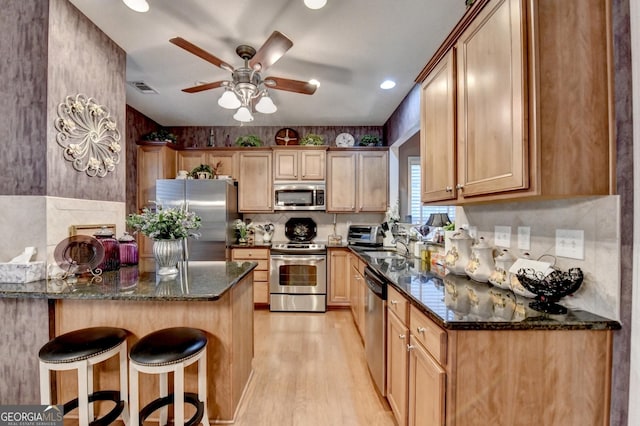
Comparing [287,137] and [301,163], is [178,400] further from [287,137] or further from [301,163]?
[287,137]

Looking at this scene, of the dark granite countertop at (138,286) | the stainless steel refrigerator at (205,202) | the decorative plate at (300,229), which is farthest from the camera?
the decorative plate at (300,229)

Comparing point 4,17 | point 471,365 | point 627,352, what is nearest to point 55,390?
point 471,365

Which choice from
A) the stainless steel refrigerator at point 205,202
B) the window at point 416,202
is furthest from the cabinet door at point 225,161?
the window at point 416,202

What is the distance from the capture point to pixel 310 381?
2.21 metres

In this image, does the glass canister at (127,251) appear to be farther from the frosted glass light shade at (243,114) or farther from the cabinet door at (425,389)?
the cabinet door at (425,389)

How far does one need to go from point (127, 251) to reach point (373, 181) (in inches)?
125

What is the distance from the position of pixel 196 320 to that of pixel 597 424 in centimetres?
191

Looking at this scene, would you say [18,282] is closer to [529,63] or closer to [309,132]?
[529,63]

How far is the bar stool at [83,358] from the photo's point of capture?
1368mm

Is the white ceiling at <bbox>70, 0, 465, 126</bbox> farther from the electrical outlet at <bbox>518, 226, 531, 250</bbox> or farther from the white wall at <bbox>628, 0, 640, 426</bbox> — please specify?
the electrical outlet at <bbox>518, 226, 531, 250</bbox>

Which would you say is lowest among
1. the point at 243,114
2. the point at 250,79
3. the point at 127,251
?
the point at 127,251

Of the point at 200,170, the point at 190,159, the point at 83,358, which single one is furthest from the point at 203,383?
the point at 190,159

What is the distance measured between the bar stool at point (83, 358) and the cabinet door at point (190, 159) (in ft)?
10.1

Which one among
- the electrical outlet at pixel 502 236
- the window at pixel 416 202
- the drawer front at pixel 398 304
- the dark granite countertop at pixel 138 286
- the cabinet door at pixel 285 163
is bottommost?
the drawer front at pixel 398 304
